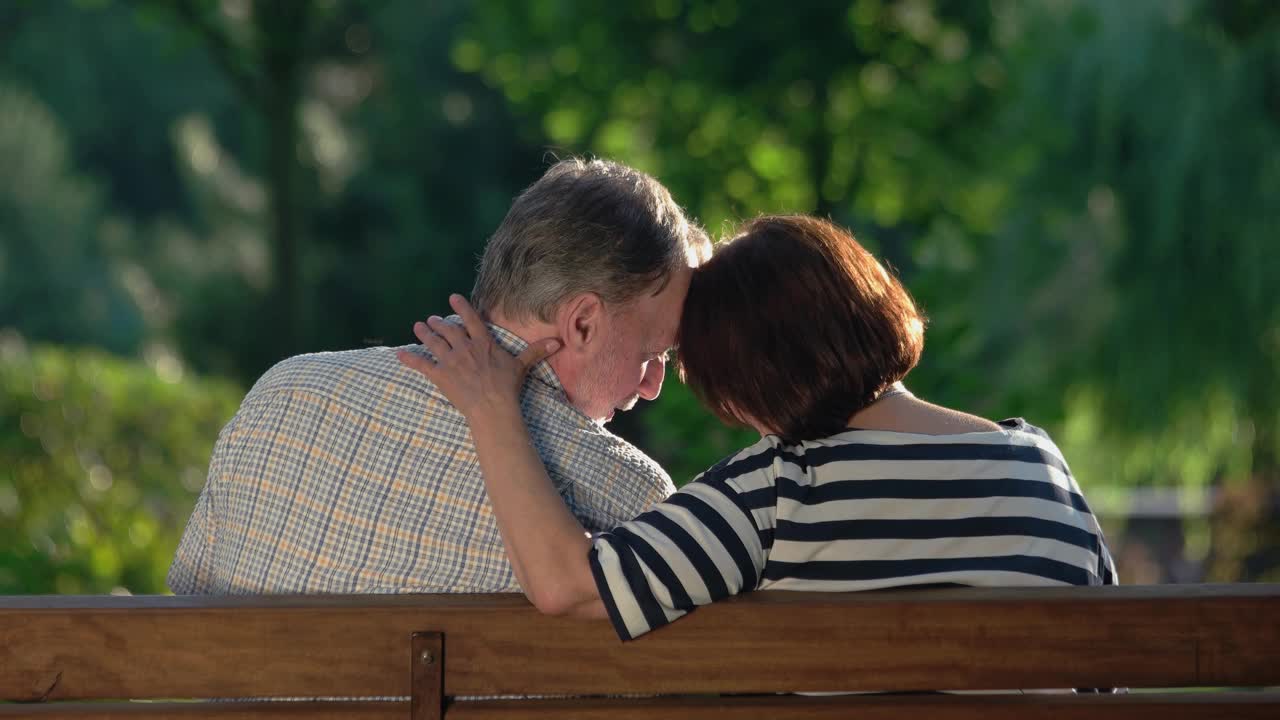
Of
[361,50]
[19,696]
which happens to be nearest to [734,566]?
[19,696]

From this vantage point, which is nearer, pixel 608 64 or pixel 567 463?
pixel 567 463

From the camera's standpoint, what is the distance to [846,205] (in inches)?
487

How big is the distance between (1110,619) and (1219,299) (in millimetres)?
8223

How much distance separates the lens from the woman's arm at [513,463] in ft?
6.06

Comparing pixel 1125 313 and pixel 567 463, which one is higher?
pixel 1125 313

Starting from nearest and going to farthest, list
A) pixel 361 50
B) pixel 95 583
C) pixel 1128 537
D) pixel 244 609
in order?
1. pixel 244 609
2. pixel 95 583
3. pixel 1128 537
4. pixel 361 50

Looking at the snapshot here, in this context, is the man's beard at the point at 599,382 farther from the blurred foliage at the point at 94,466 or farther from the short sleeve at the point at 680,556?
the blurred foliage at the point at 94,466

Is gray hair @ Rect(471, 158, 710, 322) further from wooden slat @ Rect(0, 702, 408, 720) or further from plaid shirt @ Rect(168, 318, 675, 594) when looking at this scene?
wooden slat @ Rect(0, 702, 408, 720)

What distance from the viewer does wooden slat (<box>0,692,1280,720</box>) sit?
71.2 inches

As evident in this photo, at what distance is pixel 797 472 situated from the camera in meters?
1.97

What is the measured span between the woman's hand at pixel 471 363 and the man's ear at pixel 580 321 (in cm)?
4

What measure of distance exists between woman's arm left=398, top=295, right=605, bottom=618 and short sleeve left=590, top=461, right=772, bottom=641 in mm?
37

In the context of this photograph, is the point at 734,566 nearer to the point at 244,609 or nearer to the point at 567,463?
the point at 567,463

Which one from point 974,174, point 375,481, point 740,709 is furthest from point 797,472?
point 974,174
